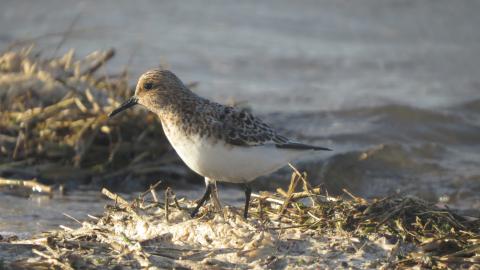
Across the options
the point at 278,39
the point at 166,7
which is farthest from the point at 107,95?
the point at 166,7

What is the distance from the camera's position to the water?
29.9ft

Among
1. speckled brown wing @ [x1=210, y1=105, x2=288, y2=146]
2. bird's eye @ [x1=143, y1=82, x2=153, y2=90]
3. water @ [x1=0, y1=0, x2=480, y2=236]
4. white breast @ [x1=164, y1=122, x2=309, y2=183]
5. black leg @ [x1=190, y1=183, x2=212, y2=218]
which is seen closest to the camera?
white breast @ [x1=164, y1=122, x2=309, y2=183]

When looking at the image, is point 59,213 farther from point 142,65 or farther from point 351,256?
point 142,65

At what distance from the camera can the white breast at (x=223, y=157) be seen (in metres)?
5.39

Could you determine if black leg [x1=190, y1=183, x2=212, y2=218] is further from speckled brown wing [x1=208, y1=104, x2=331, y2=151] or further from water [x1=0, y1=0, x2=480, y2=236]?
water [x1=0, y1=0, x2=480, y2=236]

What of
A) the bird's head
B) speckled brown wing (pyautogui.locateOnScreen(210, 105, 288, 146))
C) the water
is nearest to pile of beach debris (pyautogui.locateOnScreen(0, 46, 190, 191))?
the water

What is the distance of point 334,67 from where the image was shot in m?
13.3

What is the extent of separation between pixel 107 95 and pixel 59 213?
2.00 m

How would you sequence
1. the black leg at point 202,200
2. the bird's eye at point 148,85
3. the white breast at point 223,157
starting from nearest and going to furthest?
the white breast at point 223,157 → the black leg at point 202,200 → the bird's eye at point 148,85

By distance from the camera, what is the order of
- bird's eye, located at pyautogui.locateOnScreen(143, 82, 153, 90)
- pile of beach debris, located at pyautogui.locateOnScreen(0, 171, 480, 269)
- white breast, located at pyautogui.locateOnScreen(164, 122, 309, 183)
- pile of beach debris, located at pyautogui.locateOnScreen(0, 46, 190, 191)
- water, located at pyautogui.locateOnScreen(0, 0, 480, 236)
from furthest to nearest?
1. water, located at pyautogui.locateOnScreen(0, 0, 480, 236)
2. pile of beach debris, located at pyautogui.locateOnScreen(0, 46, 190, 191)
3. bird's eye, located at pyautogui.locateOnScreen(143, 82, 153, 90)
4. white breast, located at pyautogui.locateOnScreen(164, 122, 309, 183)
5. pile of beach debris, located at pyautogui.locateOnScreen(0, 171, 480, 269)

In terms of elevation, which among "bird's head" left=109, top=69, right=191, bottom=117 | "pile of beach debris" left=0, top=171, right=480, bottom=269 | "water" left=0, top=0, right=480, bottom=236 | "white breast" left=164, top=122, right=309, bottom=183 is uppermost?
"bird's head" left=109, top=69, right=191, bottom=117

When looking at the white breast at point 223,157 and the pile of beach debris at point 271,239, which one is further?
the white breast at point 223,157

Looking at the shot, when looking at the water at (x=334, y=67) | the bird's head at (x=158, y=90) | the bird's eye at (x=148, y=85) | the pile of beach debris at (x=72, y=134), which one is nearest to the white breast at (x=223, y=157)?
the bird's head at (x=158, y=90)

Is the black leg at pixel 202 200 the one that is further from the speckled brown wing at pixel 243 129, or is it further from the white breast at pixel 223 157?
the speckled brown wing at pixel 243 129
